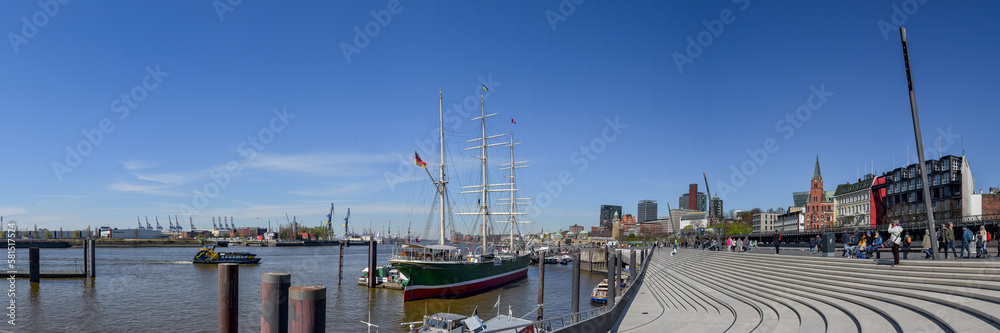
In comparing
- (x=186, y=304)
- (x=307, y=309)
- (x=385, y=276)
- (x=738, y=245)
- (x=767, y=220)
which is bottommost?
(x=767, y=220)

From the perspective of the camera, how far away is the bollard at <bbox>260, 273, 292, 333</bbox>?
5.30m

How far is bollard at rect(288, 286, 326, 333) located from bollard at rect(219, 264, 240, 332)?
922 mm

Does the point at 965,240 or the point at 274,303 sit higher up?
the point at 274,303

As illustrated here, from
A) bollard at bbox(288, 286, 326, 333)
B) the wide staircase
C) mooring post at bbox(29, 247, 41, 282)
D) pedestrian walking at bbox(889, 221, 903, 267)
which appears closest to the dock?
mooring post at bbox(29, 247, 41, 282)

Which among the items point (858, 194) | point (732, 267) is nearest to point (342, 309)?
point (732, 267)

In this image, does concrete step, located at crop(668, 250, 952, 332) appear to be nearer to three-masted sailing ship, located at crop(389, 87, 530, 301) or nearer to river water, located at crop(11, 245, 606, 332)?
river water, located at crop(11, 245, 606, 332)

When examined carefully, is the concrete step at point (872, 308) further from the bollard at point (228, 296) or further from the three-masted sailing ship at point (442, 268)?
the three-masted sailing ship at point (442, 268)

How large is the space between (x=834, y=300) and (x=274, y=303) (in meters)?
14.5

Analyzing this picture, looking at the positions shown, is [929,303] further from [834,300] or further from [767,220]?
[767,220]

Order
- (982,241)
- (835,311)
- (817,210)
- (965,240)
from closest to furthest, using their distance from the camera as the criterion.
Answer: (835,311) → (965,240) → (982,241) → (817,210)

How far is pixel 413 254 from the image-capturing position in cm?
4409

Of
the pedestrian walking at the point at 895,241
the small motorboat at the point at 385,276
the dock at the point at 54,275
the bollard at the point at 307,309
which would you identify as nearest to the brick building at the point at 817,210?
the small motorboat at the point at 385,276

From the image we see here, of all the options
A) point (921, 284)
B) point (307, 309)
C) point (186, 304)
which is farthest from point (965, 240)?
point (186, 304)

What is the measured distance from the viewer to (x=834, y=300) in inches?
572
